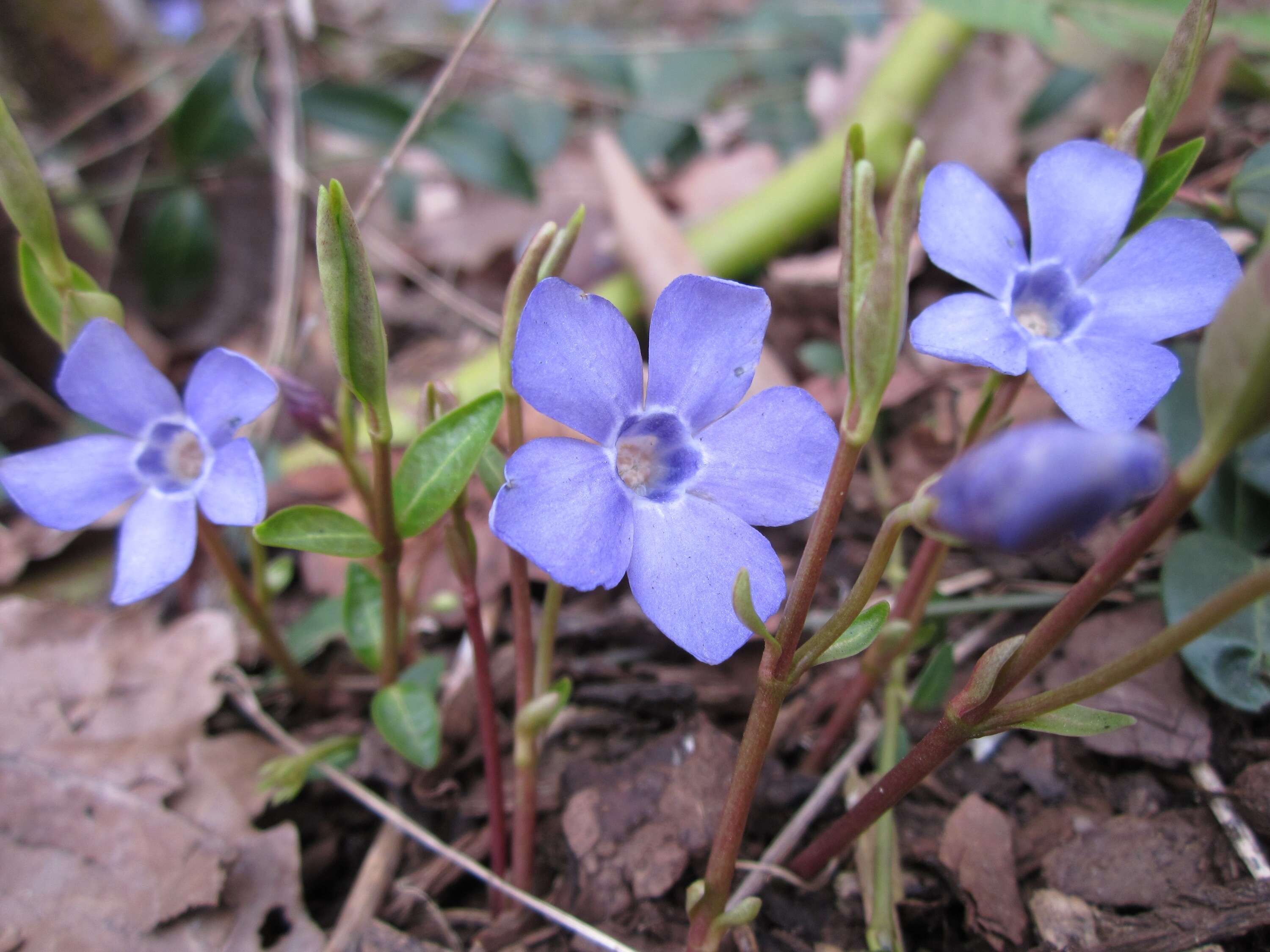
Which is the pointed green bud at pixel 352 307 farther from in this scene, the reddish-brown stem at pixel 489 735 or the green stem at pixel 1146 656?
the green stem at pixel 1146 656

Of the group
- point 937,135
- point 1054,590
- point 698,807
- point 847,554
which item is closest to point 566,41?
point 937,135

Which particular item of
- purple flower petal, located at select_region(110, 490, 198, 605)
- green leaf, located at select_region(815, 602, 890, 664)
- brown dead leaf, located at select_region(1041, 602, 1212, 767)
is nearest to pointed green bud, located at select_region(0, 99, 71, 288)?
purple flower petal, located at select_region(110, 490, 198, 605)

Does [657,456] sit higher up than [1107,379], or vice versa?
[1107,379]

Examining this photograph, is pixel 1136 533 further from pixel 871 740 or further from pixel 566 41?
pixel 566 41

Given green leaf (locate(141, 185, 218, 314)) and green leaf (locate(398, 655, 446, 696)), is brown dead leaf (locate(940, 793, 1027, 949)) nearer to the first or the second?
green leaf (locate(398, 655, 446, 696))

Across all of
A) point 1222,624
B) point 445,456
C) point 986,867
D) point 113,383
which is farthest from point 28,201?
point 1222,624

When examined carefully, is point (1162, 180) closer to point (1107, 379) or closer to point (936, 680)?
point (1107, 379)
